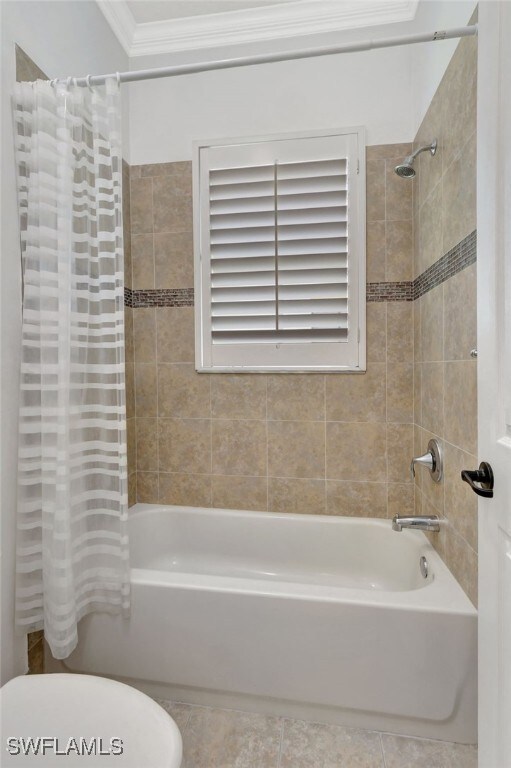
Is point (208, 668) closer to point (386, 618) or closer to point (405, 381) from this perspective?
point (386, 618)

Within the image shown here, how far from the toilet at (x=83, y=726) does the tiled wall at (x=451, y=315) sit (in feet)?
3.35

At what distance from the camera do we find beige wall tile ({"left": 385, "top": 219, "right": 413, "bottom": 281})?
2.01 meters

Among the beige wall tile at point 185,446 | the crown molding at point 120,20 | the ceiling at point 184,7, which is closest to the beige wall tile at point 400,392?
the beige wall tile at point 185,446

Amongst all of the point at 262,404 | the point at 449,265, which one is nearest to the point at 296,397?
the point at 262,404

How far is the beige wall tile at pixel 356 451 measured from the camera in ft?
6.84

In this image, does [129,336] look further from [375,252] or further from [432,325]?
[432,325]

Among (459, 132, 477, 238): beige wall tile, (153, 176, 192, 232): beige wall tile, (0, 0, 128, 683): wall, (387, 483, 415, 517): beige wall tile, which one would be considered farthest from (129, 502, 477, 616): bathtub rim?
(153, 176, 192, 232): beige wall tile

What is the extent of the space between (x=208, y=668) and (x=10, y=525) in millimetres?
859

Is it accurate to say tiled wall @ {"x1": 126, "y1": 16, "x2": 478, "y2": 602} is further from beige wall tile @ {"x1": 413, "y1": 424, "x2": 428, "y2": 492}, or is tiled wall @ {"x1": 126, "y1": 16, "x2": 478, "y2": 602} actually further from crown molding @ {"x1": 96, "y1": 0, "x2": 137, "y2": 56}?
crown molding @ {"x1": 96, "y1": 0, "x2": 137, "y2": 56}

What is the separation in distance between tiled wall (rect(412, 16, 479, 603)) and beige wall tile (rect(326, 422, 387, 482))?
0.23 m

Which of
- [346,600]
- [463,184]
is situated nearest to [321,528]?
[346,600]

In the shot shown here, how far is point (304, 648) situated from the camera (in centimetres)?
141

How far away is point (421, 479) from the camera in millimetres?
1934

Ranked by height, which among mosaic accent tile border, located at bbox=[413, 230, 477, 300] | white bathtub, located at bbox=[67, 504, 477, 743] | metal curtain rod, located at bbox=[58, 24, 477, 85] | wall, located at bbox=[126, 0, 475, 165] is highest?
wall, located at bbox=[126, 0, 475, 165]
